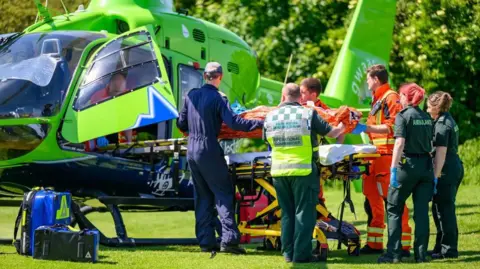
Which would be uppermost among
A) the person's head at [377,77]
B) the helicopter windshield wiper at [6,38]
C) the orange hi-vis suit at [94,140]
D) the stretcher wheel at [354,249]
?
the helicopter windshield wiper at [6,38]

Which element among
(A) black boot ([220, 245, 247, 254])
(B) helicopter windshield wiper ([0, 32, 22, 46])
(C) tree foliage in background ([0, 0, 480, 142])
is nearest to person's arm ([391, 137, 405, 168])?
(A) black boot ([220, 245, 247, 254])

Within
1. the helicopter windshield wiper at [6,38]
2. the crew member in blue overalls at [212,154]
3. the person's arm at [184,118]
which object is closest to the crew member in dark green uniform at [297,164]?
the crew member in blue overalls at [212,154]

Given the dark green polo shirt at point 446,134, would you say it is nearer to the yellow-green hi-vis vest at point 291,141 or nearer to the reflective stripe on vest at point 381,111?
the reflective stripe on vest at point 381,111

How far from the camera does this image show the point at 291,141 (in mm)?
9281

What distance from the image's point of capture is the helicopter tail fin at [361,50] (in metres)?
15.9

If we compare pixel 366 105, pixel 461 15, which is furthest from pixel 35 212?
pixel 461 15

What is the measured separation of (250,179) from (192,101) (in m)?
0.99

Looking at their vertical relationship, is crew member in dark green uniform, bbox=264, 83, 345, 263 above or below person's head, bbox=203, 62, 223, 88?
below

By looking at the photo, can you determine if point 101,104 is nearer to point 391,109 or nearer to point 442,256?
point 391,109

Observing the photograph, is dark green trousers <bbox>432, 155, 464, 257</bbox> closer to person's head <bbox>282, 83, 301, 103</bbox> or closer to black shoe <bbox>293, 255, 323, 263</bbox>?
black shoe <bbox>293, 255, 323, 263</bbox>

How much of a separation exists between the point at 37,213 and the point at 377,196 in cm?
332

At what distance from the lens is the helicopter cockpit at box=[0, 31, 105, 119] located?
34.9ft

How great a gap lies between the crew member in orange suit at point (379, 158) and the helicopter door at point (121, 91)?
1969mm

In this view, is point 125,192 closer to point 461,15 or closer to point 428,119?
point 428,119
